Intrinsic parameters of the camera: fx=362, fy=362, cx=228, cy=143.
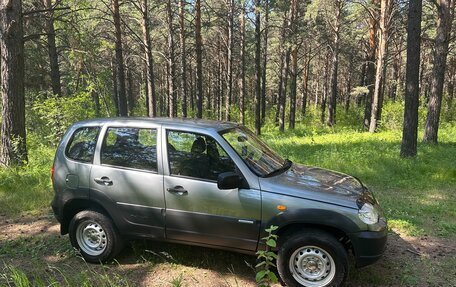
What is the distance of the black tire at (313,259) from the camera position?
396 cm

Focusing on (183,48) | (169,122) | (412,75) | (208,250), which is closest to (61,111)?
(169,122)

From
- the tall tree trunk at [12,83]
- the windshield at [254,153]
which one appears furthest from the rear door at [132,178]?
the tall tree trunk at [12,83]

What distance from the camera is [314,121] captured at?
102ft

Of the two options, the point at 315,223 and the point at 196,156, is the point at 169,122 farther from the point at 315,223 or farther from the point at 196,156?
the point at 315,223

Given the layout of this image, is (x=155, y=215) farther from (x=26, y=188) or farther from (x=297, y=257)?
(x=26, y=188)

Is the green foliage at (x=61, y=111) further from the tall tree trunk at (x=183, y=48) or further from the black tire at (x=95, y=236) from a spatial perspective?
the tall tree trunk at (x=183, y=48)

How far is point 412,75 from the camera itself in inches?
428

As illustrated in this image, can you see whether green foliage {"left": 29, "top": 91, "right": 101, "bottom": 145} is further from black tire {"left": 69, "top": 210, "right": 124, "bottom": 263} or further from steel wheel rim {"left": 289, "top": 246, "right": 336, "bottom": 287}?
steel wheel rim {"left": 289, "top": 246, "right": 336, "bottom": 287}

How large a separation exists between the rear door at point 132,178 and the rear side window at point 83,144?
14 centimetres

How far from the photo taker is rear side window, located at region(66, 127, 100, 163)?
498 centimetres

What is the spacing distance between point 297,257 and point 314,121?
27.8 meters

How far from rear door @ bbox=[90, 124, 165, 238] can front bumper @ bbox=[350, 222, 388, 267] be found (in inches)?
90.9

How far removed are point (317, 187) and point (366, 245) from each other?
817 millimetres

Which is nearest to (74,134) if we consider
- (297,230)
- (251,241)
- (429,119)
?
(251,241)
